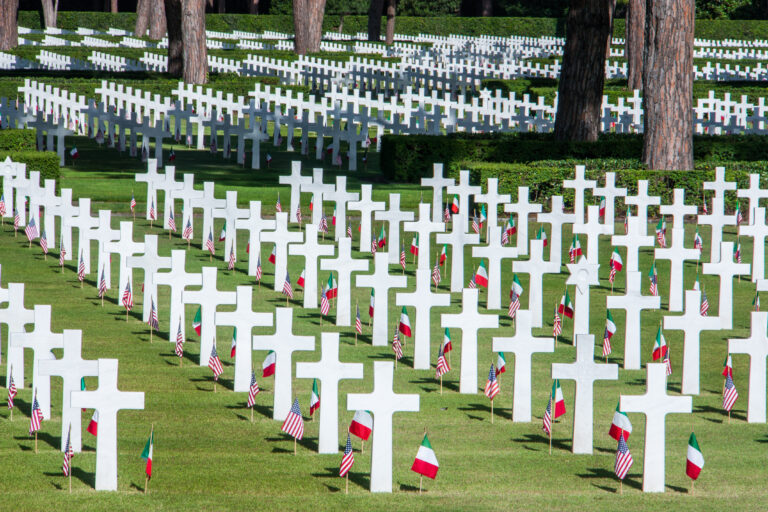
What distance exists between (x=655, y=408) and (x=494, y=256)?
14.2 feet

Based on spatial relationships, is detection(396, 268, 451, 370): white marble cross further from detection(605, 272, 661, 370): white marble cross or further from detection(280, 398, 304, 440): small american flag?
detection(280, 398, 304, 440): small american flag

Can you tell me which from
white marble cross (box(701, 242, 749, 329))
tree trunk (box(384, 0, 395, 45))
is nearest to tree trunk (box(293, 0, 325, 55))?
tree trunk (box(384, 0, 395, 45))

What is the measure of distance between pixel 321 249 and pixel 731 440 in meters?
4.35

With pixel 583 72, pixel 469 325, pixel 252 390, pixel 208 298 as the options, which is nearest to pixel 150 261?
pixel 208 298

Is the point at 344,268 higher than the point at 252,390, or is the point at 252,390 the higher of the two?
the point at 344,268

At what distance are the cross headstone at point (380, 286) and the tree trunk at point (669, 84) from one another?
392 inches

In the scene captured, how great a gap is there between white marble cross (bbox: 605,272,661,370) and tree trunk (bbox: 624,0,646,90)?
24062 mm

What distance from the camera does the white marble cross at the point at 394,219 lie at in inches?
521

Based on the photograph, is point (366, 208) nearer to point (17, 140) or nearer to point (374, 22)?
point (17, 140)

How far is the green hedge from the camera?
20.1m

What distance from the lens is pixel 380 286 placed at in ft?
32.6

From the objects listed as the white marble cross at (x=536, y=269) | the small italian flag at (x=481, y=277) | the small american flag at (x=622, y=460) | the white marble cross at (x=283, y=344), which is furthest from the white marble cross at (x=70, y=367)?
the small italian flag at (x=481, y=277)

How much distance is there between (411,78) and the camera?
3822cm

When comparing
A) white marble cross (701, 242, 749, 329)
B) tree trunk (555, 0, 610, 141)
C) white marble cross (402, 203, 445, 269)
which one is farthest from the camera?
tree trunk (555, 0, 610, 141)
